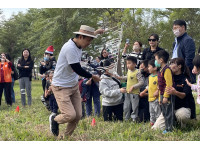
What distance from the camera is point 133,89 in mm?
6395

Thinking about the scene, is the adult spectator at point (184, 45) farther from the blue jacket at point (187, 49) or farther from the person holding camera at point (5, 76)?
the person holding camera at point (5, 76)

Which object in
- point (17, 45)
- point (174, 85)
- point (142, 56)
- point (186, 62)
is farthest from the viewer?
point (17, 45)

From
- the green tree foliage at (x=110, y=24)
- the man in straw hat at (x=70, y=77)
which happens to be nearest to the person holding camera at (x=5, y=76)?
the man in straw hat at (x=70, y=77)

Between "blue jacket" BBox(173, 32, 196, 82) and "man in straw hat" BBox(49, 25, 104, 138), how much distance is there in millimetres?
1965

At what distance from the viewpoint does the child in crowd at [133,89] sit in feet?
20.8

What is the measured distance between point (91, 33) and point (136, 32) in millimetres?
16849

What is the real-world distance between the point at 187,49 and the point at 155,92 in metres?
1.13

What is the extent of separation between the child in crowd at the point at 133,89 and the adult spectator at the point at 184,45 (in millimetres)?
947

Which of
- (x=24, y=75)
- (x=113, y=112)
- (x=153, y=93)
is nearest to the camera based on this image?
(x=153, y=93)

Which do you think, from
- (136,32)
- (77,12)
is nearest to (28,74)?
(136,32)

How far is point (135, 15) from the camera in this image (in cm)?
2198

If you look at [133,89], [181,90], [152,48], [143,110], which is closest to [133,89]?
[133,89]

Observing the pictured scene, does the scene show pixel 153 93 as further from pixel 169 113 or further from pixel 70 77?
pixel 70 77

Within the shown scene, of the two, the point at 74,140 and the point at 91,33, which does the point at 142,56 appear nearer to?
the point at 91,33
